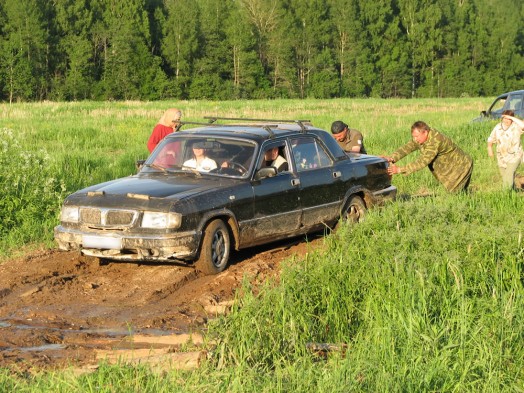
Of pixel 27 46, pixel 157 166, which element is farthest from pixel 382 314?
pixel 27 46

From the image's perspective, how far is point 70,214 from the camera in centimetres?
1002

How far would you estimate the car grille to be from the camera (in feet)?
31.5

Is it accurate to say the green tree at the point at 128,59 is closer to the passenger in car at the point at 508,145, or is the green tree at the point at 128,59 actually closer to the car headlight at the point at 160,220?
the passenger in car at the point at 508,145

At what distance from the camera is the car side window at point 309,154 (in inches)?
453

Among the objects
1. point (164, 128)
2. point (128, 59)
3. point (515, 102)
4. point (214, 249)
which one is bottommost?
point (214, 249)

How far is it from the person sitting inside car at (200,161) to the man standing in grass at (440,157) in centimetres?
331

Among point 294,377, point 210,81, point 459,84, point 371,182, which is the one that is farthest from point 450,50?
point 294,377

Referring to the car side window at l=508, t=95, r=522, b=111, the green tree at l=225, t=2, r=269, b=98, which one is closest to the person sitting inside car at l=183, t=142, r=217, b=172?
the car side window at l=508, t=95, r=522, b=111

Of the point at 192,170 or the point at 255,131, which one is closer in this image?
the point at 192,170

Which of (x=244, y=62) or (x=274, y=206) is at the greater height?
(x=244, y=62)

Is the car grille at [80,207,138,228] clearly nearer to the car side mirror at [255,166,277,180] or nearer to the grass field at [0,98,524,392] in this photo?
the car side mirror at [255,166,277,180]

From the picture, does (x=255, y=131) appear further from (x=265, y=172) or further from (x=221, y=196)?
(x=221, y=196)

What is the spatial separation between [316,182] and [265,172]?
1021 mm

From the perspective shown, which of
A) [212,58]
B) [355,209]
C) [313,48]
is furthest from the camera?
[313,48]
